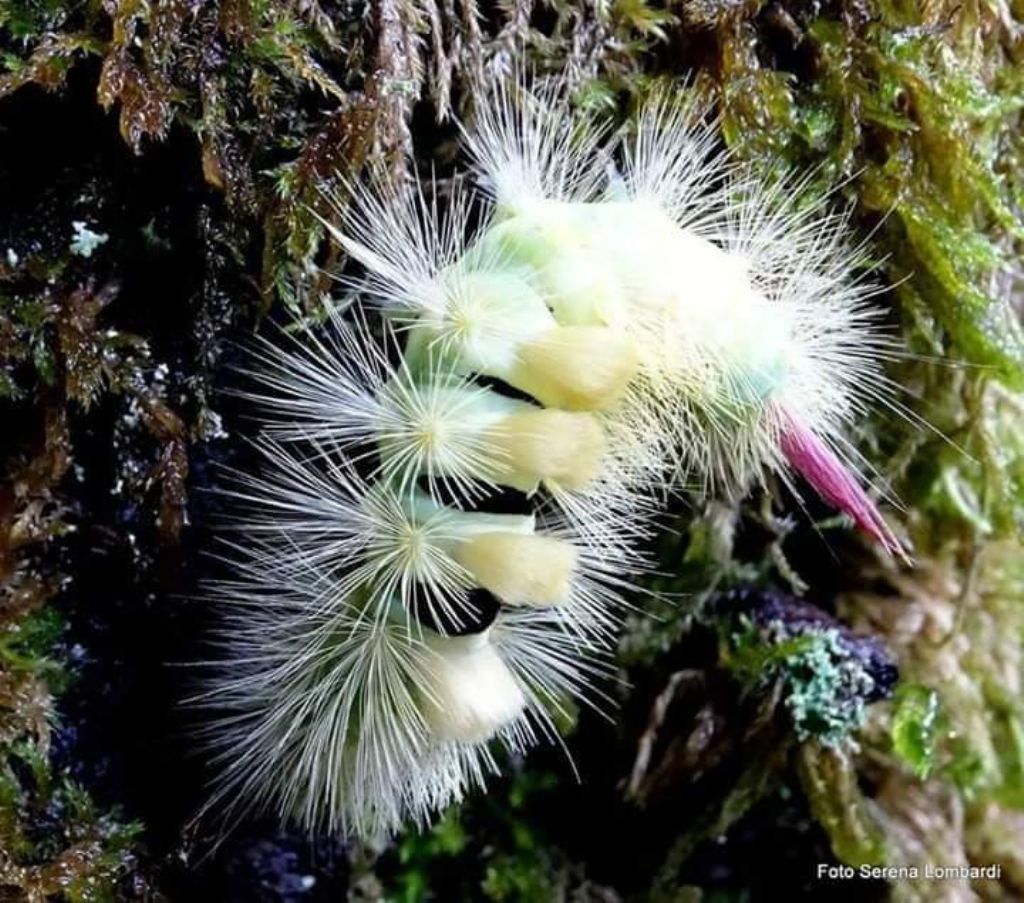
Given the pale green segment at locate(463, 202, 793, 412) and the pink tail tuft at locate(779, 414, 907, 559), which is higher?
the pale green segment at locate(463, 202, 793, 412)

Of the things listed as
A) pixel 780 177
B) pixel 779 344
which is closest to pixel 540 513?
pixel 779 344

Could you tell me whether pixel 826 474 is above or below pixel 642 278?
below

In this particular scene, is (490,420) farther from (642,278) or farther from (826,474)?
(826,474)

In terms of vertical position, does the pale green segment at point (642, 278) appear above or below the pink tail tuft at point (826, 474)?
above

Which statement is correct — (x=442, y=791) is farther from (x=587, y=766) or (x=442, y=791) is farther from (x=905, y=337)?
(x=905, y=337)

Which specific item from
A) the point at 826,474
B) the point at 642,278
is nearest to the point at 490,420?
the point at 642,278
